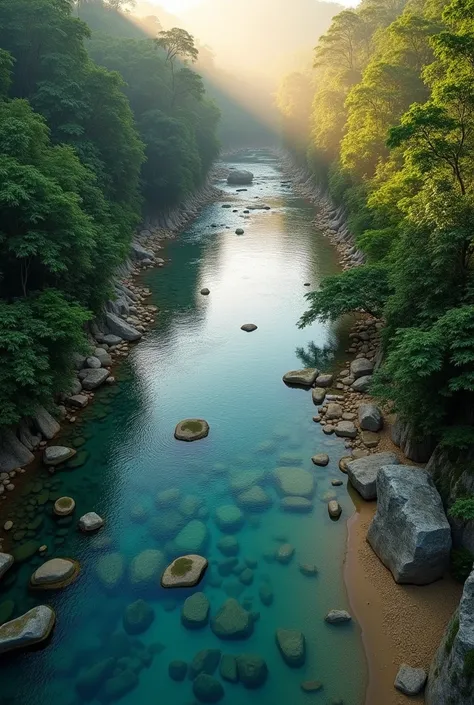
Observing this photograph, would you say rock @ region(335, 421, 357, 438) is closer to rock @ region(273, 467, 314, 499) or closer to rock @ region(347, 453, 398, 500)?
rock @ region(347, 453, 398, 500)

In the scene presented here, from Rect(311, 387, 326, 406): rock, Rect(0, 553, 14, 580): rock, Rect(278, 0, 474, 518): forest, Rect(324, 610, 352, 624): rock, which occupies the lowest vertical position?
Rect(0, 553, 14, 580): rock

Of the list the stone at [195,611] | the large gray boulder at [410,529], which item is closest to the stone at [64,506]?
the stone at [195,611]

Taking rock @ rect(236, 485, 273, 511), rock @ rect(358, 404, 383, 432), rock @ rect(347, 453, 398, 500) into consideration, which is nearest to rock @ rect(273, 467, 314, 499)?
rock @ rect(236, 485, 273, 511)

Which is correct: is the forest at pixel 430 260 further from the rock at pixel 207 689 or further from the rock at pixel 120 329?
the rock at pixel 120 329

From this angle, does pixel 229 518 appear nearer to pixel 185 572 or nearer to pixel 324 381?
pixel 185 572

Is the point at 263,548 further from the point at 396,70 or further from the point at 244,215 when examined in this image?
the point at 244,215

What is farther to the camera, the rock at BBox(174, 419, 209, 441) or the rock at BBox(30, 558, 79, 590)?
the rock at BBox(174, 419, 209, 441)

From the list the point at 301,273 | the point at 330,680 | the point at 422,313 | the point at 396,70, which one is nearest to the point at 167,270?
the point at 301,273
